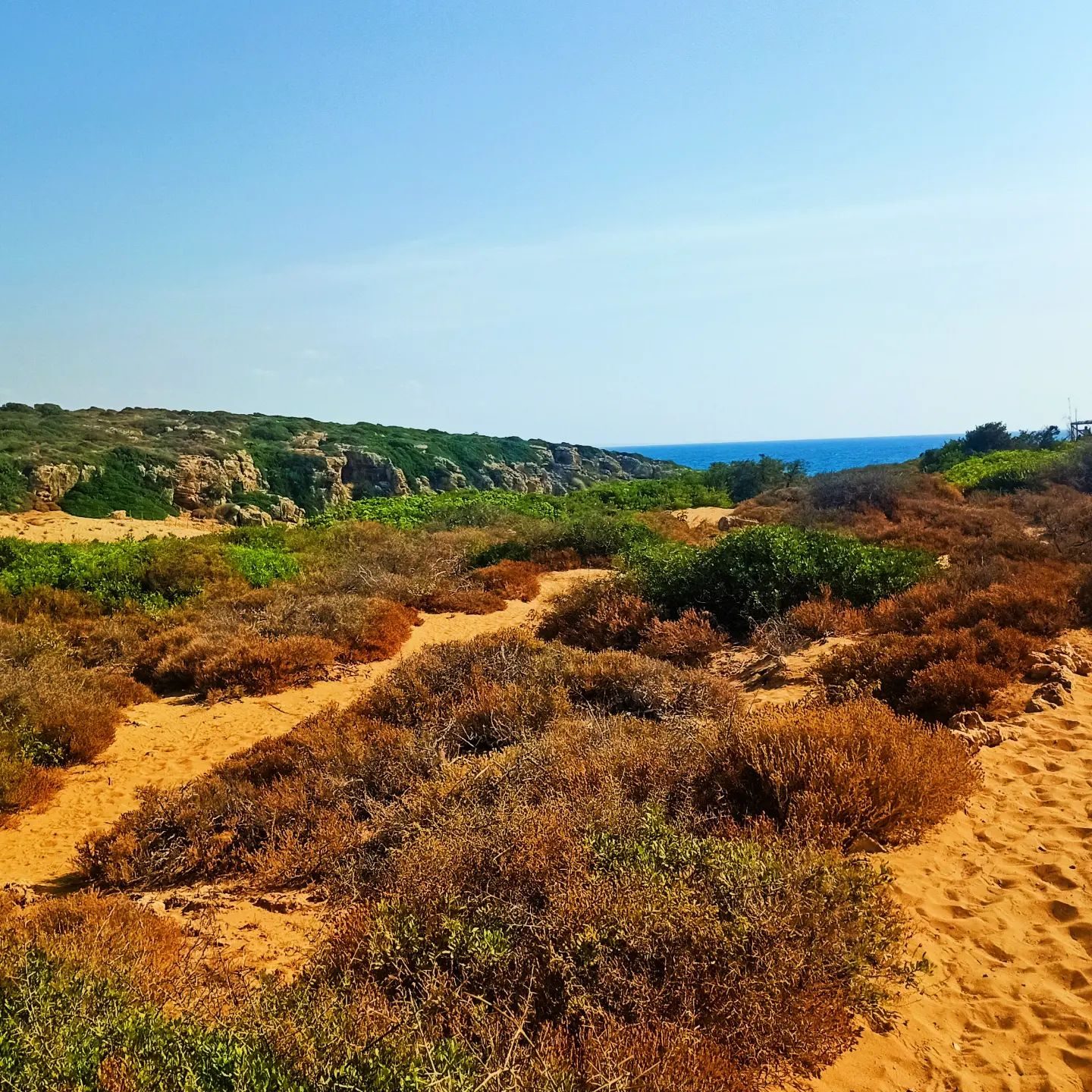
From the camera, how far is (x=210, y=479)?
30641 millimetres

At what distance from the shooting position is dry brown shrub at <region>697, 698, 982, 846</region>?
4.47 metres

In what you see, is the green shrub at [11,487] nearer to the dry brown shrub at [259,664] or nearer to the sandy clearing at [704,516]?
the dry brown shrub at [259,664]

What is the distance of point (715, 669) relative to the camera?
8.77 metres

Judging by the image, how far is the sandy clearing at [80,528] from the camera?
18.5 meters

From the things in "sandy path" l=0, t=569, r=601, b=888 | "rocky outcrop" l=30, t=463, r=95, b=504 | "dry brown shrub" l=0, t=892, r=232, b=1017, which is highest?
"rocky outcrop" l=30, t=463, r=95, b=504

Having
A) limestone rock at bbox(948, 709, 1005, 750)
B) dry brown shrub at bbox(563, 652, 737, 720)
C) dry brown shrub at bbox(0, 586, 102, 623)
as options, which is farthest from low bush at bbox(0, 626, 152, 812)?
limestone rock at bbox(948, 709, 1005, 750)

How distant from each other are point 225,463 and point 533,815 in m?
31.6

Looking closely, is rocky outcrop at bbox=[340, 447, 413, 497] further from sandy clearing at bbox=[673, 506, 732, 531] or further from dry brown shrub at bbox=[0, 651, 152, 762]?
dry brown shrub at bbox=[0, 651, 152, 762]

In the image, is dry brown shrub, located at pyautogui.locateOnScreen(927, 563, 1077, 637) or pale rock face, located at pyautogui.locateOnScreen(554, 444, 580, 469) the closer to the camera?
dry brown shrub, located at pyautogui.locateOnScreen(927, 563, 1077, 637)

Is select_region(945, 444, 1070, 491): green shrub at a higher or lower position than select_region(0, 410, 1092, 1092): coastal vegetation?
higher

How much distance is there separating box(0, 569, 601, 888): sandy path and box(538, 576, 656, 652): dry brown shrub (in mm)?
2155

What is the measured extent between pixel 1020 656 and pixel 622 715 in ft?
14.4

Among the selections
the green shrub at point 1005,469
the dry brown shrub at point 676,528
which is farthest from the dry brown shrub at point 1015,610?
the green shrub at point 1005,469

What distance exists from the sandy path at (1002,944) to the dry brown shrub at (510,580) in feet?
29.5
